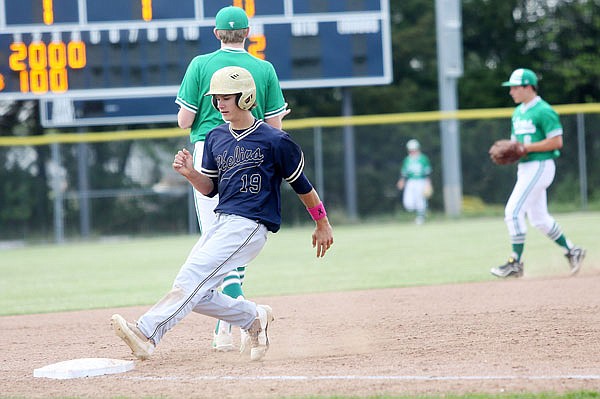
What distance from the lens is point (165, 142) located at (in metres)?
19.8

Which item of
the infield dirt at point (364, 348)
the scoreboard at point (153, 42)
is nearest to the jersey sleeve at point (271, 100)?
the infield dirt at point (364, 348)

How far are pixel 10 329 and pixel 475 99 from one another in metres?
22.6

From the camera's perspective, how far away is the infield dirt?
14.3 ft

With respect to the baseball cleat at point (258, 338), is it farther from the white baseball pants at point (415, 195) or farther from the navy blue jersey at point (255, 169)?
the white baseball pants at point (415, 195)

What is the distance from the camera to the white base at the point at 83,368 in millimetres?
4895

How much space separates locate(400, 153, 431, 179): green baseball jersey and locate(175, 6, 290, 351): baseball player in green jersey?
14.2 m

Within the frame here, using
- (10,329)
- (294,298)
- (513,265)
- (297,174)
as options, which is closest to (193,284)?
(297,174)

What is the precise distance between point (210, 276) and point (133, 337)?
0.50m

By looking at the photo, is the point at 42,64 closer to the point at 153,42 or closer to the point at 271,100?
the point at 153,42

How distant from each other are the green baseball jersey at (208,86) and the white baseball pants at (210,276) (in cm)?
81

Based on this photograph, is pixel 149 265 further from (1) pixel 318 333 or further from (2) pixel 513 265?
(1) pixel 318 333

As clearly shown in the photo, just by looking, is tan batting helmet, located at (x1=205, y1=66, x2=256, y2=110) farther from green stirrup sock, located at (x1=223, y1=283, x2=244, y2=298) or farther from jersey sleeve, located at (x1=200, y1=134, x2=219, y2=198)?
green stirrup sock, located at (x1=223, y1=283, x2=244, y2=298)

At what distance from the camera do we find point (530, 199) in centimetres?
902

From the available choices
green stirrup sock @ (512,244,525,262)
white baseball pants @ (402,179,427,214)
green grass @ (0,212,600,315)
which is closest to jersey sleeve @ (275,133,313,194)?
green grass @ (0,212,600,315)
